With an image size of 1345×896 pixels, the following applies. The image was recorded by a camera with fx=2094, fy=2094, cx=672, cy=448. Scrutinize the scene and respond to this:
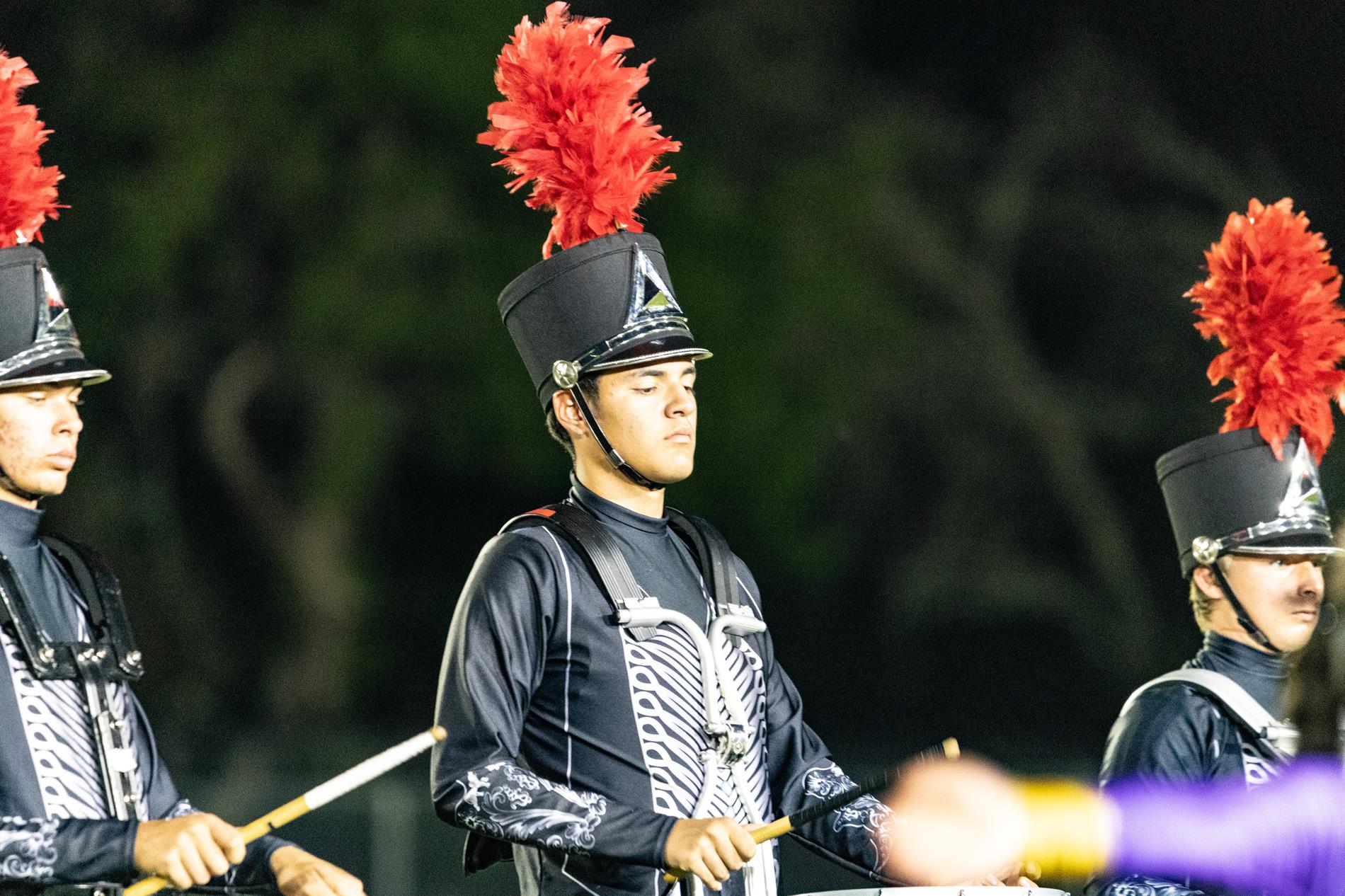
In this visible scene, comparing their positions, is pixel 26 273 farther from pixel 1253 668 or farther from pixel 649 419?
pixel 1253 668

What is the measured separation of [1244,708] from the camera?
17.1 feet

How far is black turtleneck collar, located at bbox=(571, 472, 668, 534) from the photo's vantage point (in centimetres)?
453

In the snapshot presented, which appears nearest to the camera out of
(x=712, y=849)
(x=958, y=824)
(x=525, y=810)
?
(x=712, y=849)

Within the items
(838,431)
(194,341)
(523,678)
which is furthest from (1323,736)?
(194,341)

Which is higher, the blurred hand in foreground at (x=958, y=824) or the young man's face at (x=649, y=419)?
the young man's face at (x=649, y=419)

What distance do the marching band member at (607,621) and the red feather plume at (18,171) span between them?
0.99 metres

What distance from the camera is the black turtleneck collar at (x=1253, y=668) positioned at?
539 cm

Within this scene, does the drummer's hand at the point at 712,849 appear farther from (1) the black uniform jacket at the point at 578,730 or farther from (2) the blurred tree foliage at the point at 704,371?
(2) the blurred tree foliage at the point at 704,371

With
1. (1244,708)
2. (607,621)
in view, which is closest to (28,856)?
(607,621)

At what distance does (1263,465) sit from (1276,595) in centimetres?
35

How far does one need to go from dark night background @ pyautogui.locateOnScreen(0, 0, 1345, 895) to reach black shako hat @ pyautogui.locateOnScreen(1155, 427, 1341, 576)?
9868mm

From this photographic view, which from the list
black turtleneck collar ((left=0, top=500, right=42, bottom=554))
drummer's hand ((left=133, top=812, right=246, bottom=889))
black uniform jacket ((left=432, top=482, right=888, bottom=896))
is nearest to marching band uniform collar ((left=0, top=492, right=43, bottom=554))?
black turtleneck collar ((left=0, top=500, right=42, bottom=554))

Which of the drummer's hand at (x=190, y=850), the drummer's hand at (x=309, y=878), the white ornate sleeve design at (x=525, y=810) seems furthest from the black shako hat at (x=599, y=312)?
the drummer's hand at (x=190, y=850)

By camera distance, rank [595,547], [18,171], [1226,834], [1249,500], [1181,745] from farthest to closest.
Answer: [1249,500] → [1181,745] → [1226,834] → [18,171] → [595,547]
